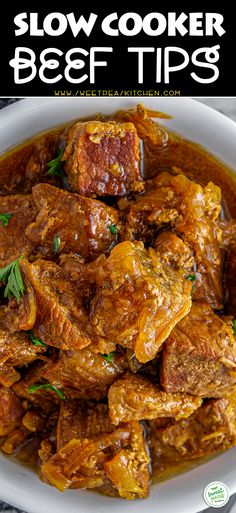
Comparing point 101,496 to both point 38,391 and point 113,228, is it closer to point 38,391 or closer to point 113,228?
point 38,391

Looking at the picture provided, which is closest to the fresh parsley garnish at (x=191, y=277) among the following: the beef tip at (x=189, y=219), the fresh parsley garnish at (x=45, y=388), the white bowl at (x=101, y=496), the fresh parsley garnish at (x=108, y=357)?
the beef tip at (x=189, y=219)

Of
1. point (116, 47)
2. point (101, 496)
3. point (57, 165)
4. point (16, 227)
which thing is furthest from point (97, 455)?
point (116, 47)

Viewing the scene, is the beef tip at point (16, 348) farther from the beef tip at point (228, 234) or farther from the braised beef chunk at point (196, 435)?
the beef tip at point (228, 234)

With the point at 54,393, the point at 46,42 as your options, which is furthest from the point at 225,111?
the point at 54,393

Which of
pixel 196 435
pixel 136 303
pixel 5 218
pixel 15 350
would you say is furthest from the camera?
pixel 196 435

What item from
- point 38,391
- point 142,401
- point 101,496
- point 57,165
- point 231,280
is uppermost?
point 57,165

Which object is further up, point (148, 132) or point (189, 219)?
point (148, 132)

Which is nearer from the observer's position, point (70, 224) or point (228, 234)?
point (70, 224)

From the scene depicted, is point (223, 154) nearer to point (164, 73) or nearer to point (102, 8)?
point (164, 73)
